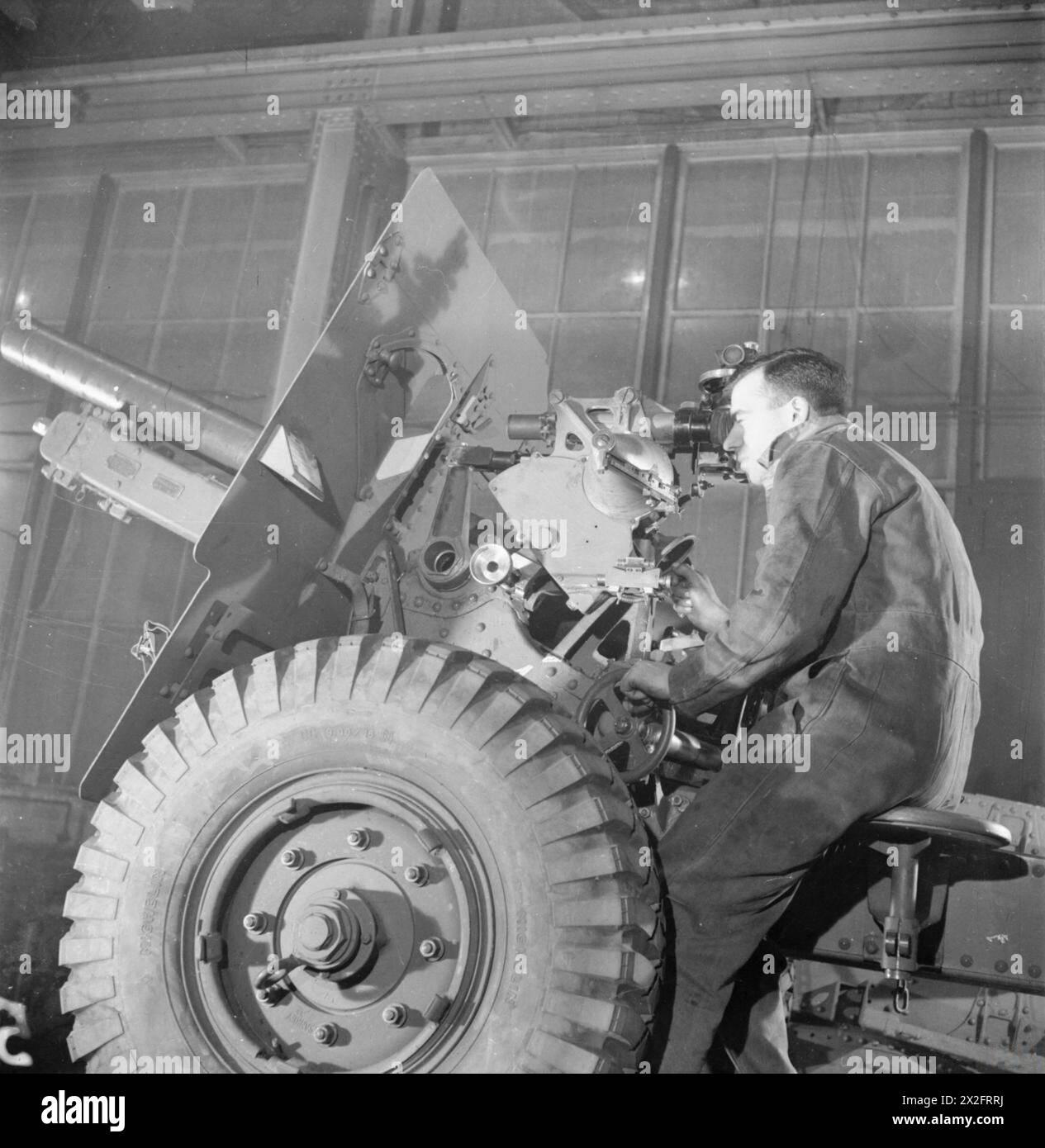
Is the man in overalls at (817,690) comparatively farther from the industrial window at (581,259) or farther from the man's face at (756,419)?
the industrial window at (581,259)

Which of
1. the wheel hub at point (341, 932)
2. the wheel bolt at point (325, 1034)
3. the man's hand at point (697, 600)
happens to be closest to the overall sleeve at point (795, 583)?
the man's hand at point (697, 600)

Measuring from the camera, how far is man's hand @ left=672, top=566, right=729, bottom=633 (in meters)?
2.63

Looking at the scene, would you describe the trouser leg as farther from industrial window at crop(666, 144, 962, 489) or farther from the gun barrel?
industrial window at crop(666, 144, 962, 489)

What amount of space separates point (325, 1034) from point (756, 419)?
1764 millimetres

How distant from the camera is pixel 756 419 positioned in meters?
2.54

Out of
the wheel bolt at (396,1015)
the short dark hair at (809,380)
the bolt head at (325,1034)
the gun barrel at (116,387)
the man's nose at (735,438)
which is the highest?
the gun barrel at (116,387)

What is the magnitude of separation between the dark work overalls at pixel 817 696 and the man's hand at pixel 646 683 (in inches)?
1.4

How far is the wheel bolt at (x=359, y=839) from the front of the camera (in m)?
2.08

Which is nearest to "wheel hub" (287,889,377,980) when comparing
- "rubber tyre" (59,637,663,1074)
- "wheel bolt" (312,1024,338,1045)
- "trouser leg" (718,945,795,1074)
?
"wheel bolt" (312,1024,338,1045)

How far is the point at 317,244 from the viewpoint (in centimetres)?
486

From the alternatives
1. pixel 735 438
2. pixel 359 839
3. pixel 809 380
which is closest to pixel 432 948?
pixel 359 839

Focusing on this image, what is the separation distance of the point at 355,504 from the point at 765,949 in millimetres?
1741

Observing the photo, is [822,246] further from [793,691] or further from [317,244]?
[793,691]

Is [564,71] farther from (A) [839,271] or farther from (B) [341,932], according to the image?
(B) [341,932]
